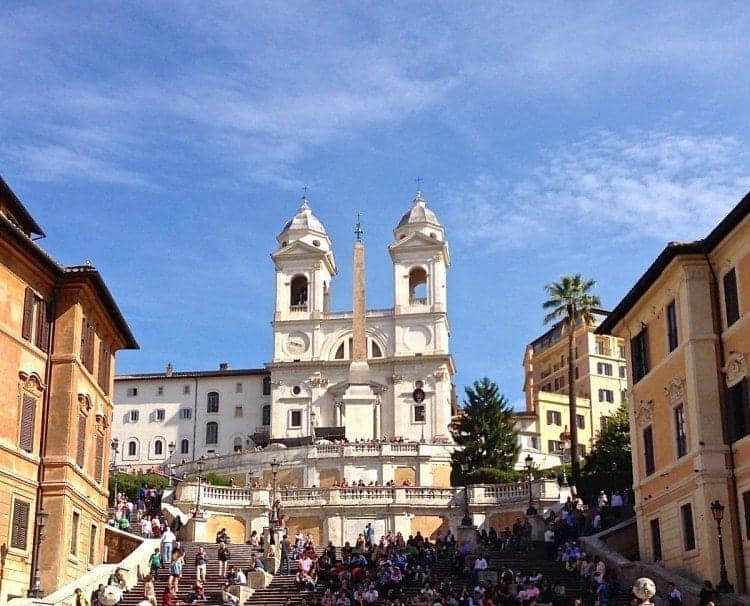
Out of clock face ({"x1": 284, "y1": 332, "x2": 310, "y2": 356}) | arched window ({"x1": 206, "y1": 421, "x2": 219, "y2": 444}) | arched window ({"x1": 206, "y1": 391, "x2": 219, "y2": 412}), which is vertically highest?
clock face ({"x1": 284, "y1": 332, "x2": 310, "y2": 356})

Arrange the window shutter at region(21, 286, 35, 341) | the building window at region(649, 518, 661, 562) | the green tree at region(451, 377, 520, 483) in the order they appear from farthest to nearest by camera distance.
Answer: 1. the green tree at region(451, 377, 520, 483)
2. the building window at region(649, 518, 661, 562)
3. the window shutter at region(21, 286, 35, 341)

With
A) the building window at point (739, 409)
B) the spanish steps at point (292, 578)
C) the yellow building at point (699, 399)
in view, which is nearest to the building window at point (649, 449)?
the yellow building at point (699, 399)

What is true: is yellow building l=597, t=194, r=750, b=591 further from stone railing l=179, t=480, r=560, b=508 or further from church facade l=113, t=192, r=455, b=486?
church facade l=113, t=192, r=455, b=486

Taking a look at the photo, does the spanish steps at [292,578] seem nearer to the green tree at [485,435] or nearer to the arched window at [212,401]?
the green tree at [485,435]

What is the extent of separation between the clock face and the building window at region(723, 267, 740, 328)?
7638 centimetres

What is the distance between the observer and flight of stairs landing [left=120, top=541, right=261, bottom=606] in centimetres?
3772

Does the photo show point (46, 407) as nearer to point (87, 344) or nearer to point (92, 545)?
point (87, 344)

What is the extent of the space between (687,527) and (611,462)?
30.4 metres

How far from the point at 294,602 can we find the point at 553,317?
156 ft

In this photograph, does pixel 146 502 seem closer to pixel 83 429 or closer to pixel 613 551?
pixel 83 429

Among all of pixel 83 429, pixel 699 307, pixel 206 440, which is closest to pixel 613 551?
pixel 699 307

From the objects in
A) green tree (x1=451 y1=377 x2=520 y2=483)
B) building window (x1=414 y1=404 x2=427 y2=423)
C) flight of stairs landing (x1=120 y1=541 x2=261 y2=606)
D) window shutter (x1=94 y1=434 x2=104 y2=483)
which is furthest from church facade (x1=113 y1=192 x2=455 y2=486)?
window shutter (x1=94 y1=434 x2=104 y2=483)

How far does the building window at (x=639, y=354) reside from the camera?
134 ft

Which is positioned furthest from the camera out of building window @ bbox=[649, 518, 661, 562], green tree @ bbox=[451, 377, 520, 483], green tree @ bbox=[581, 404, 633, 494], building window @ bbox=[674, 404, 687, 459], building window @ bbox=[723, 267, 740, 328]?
→ green tree @ bbox=[451, 377, 520, 483]
